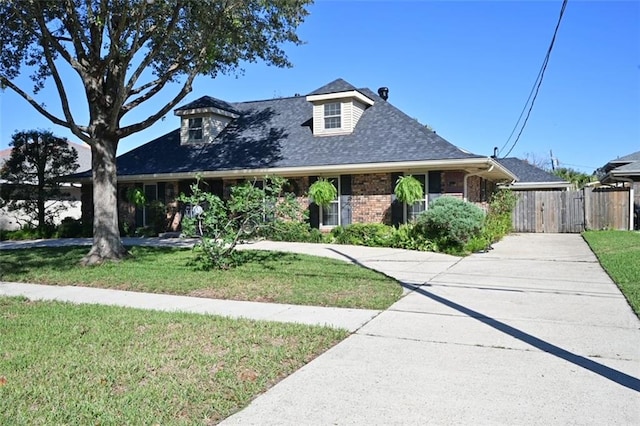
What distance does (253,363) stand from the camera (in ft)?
15.0

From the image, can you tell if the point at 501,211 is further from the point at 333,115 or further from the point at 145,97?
the point at 145,97

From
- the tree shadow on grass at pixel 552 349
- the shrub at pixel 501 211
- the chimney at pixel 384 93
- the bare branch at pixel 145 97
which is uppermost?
the chimney at pixel 384 93

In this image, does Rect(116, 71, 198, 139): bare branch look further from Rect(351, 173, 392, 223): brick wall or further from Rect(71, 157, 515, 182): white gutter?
Rect(351, 173, 392, 223): brick wall

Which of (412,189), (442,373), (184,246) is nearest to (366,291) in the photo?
(442,373)

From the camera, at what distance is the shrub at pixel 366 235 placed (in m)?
15.0

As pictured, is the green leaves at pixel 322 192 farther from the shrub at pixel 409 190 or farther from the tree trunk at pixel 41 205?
the tree trunk at pixel 41 205

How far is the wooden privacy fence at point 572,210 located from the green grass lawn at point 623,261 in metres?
4.66

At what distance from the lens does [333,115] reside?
728 inches

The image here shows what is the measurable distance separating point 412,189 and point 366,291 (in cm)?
739

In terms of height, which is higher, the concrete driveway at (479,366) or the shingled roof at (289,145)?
the shingled roof at (289,145)

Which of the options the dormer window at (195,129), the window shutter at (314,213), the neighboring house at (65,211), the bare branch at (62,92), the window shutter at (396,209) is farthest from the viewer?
the neighboring house at (65,211)

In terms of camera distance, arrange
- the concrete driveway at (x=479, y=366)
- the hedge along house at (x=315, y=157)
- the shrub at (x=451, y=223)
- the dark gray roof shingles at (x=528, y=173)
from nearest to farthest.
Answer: the concrete driveway at (x=479, y=366), the shrub at (x=451, y=223), the hedge along house at (x=315, y=157), the dark gray roof shingles at (x=528, y=173)

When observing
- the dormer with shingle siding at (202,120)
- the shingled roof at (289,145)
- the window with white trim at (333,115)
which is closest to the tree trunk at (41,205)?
the shingled roof at (289,145)

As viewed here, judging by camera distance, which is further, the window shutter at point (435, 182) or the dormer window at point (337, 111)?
the dormer window at point (337, 111)
